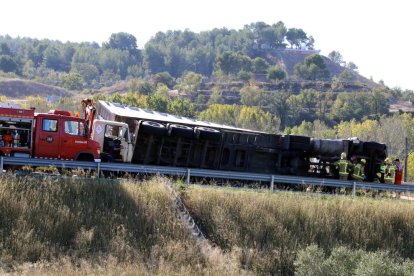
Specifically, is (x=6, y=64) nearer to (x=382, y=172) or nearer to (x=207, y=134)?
(x=207, y=134)

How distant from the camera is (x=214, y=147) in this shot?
2519cm

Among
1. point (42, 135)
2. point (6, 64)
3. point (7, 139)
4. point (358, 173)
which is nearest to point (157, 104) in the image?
point (358, 173)

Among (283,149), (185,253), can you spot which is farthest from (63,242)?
(283,149)

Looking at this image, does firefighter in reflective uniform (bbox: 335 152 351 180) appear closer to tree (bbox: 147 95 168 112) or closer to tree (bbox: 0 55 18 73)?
tree (bbox: 147 95 168 112)

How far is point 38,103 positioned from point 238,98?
73229mm

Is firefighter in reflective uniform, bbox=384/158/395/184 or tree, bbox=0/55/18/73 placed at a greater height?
tree, bbox=0/55/18/73

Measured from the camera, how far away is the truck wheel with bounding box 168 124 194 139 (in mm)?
24219

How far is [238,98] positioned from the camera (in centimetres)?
15838

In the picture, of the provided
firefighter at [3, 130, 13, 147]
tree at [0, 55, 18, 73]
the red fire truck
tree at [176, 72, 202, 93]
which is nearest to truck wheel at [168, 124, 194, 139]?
the red fire truck

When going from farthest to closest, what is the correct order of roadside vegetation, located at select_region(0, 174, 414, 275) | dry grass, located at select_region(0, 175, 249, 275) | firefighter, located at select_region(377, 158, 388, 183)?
1. firefighter, located at select_region(377, 158, 388, 183)
2. roadside vegetation, located at select_region(0, 174, 414, 275)
3. dry grass, located at select_region(0, 175, 249, 275)

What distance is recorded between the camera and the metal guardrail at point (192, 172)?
19891 millimetres

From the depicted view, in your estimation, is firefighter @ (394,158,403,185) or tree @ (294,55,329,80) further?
tree @ (294,55,329,80)

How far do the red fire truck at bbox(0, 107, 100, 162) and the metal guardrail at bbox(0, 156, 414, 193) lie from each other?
1.50 meters

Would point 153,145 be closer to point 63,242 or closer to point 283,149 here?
point 283,149
